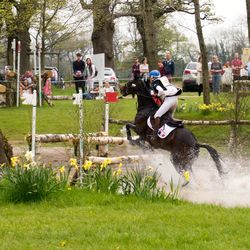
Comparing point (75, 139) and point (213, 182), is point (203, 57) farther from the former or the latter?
point (213, 182)

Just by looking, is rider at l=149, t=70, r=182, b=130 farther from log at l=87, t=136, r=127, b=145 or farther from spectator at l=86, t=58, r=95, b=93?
spectator at l=86, t=58, r=95, b=93

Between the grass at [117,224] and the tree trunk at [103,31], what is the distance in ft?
97.4

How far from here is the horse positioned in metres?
12.1

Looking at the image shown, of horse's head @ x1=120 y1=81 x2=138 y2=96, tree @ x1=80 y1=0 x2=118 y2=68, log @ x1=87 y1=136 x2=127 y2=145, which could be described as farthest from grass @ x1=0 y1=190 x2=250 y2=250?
tree @ x1=80 y1=0 x2=118 y2=68

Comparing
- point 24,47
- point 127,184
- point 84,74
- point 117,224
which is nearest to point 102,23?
point 24,47

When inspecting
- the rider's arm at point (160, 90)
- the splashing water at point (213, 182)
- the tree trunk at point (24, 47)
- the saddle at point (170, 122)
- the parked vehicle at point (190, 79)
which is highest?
the tree trunk at point (24, 47)

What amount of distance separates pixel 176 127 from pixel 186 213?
412 centimetres

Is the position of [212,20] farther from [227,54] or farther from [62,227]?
[62,227]

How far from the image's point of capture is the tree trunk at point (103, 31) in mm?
38875

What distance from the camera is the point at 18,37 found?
40188 millimetres

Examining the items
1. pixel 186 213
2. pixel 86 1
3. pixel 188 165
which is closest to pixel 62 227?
pixel 186 213

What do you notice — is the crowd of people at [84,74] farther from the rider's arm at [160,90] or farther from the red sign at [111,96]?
the rider's arm at [160,90]

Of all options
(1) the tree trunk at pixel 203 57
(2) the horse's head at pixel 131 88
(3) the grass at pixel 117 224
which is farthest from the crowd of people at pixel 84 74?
(3) the grass at pixel 117 224

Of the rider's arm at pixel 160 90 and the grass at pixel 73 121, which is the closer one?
the rider's arm at pixel 160 90
